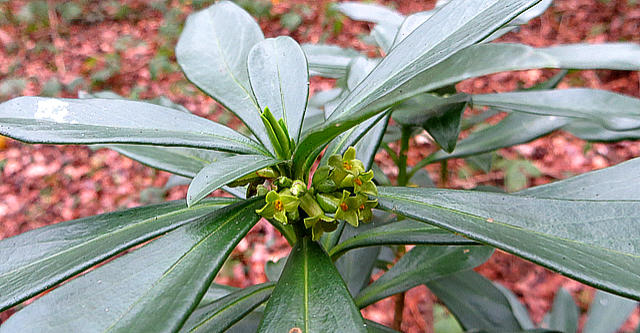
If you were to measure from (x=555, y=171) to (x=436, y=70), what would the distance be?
254cm

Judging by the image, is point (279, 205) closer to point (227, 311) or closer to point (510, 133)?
point (227, 311)

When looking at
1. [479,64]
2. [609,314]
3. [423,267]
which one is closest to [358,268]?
[423,267]

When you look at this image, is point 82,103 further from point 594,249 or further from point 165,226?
point 594,249

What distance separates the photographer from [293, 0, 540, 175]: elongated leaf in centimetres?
40

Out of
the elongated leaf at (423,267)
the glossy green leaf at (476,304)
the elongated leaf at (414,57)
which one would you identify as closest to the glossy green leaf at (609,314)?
the glossy green leaf at (476,304)

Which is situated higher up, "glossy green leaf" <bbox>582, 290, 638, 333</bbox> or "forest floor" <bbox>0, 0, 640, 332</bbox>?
"forest floor" <bbox>0, 0, 640, 332</bbox>

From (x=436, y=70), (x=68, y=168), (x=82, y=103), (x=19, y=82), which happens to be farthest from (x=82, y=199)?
(x=436, y=70)

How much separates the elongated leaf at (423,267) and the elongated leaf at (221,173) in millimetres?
402

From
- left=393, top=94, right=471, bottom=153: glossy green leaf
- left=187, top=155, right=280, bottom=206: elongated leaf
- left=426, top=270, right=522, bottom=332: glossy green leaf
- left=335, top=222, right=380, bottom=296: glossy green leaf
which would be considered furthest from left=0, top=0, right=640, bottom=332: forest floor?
left=187, top=155, right=280, bottom=206: elongated leaf

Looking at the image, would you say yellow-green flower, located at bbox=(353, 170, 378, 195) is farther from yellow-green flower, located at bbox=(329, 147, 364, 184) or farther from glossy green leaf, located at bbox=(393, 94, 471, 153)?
glossy green leaf, located at bbox=(393, 94, 471, 153)

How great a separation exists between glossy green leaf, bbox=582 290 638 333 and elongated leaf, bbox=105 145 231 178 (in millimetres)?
1025

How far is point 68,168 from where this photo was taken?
3174 millimetres

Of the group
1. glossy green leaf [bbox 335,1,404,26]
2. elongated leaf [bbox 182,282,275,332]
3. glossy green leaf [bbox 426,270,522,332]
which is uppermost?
glossy green leaf [bbox 335,1,404,26]

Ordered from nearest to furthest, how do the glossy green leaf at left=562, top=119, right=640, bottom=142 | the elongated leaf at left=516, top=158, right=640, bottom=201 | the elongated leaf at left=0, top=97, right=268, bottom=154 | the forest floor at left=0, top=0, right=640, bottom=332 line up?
the elongated leaf at left=0, top=97, right=268, bottom=154, the elongated leaf at left=516, top=158, right=640, bottom=201, the glossy green leaf at left=562, top=119, right=640, bottom=142, the forest floor at left=0, top=0, right=640, bottom=332
